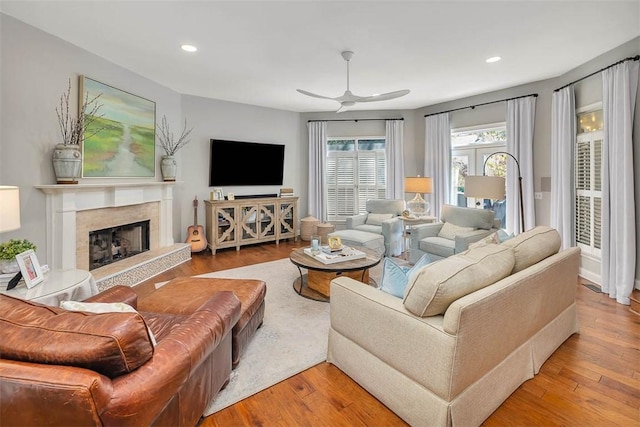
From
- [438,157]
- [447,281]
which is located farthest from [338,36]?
[438,157]

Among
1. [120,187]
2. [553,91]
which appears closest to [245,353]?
[120,187]

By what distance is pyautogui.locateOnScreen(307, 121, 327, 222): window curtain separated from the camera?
21.9ft

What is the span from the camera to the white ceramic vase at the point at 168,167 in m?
4.94

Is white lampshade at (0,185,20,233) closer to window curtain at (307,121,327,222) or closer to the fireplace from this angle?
→ the fireplace

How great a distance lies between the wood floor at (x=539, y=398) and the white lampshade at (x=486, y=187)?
5.34 ft

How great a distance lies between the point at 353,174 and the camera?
684 cm

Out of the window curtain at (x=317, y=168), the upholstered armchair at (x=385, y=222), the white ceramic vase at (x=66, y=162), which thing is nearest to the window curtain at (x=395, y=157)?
the upholstered armchair at (x=385, y=222)

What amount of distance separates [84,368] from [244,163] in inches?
209

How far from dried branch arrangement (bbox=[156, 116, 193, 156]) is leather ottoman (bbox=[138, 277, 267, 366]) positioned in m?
3.12

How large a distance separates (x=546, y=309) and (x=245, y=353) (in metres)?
2.15

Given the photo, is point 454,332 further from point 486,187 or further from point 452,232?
point 452,232

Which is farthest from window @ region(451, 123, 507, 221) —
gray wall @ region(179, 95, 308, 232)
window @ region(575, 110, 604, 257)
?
gray wall @ region(179, 95, 308, 232)

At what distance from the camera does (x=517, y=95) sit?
4.92 m

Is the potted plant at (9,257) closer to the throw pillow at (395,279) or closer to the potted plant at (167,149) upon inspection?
the throw pillow at (395,279)
